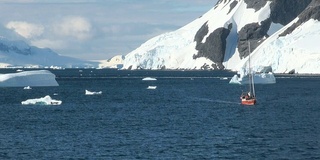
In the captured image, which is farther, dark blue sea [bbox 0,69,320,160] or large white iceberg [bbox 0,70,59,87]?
large white iceberg [bbox 0,70,59,87]

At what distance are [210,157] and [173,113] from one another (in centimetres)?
3549

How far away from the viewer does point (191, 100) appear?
112750mm

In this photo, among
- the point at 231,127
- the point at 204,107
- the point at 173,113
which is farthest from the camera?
the point at 204,107

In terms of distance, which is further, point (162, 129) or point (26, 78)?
point (26, 78)

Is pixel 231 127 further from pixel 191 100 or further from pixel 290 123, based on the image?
pixel 191 100

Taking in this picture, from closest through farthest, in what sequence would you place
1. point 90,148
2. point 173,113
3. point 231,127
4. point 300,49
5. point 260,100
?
point 90,148, point 231,127, point 173,113, point 260,100, point 300,49

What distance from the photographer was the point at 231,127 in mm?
70438

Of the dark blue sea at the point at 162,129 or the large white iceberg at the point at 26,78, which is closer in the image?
the dark blue sea at the point at 162,129

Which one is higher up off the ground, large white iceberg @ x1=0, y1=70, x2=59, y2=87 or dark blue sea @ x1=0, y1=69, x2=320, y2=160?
large white iceberg @ x1=0, y1=70, x2=59, y2=87

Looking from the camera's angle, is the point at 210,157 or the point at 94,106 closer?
the point at 210,157

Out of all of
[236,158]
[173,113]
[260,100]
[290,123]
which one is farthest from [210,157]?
[260,100]

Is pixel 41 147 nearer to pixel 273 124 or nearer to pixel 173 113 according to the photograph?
pixel 273 124

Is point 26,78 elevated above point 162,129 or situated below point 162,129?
above

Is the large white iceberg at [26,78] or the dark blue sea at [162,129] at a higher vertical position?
the large white iceberg at [26,78]
